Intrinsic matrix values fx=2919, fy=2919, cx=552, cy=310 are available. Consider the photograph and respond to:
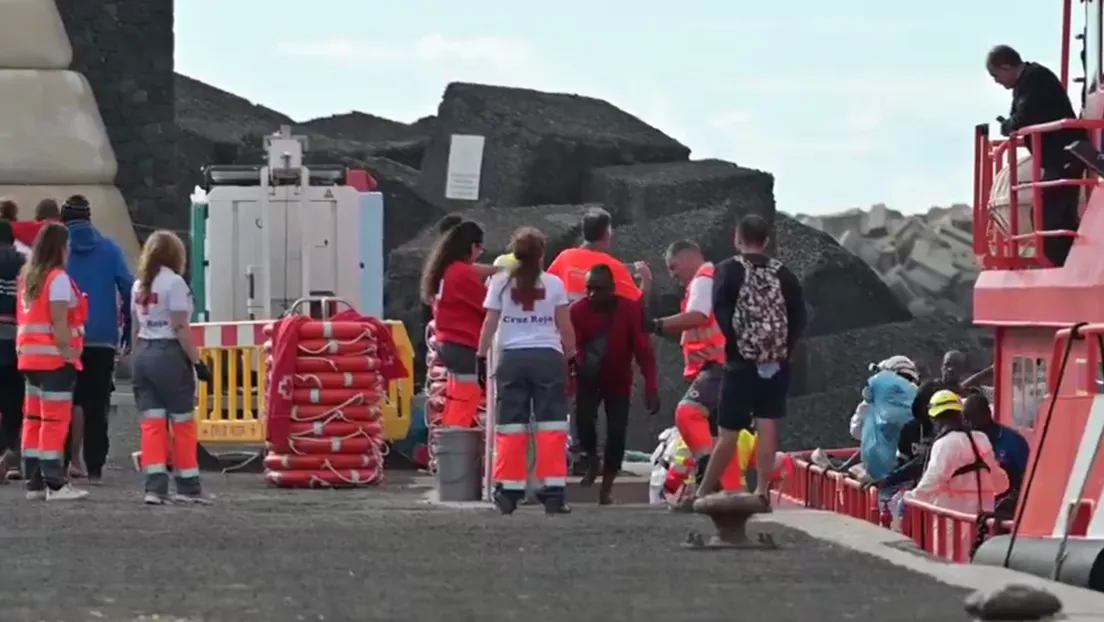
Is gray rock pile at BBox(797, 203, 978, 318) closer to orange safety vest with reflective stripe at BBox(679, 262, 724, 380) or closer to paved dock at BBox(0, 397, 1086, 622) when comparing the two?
orange safety vest with reflective stripe at BBox(679, 262, 724, 380)

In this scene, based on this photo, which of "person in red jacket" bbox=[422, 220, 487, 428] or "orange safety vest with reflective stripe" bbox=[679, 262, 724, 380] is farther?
"person in red jacket" bbox=[422, 220, 487, 428]

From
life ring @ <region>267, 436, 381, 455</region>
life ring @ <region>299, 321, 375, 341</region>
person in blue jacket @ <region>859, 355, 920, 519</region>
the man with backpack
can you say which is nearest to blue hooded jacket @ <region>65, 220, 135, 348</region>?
life ring @ <region>299, 321, 375, 341</region>

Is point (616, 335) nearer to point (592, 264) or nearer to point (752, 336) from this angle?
point (592, 264)

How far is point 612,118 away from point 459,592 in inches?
1118

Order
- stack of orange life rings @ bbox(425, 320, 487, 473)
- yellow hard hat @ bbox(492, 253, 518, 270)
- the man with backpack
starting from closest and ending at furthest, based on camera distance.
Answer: the man with backpack
yellow hard hat @ bbox(492, 253, 518, 270)
stack of orange life rings @ bbox(425, 320, 487, 473)

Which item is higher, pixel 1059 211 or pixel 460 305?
pixel 1059 211

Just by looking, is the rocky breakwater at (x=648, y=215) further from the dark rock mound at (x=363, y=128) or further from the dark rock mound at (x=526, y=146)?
the dark rock mound at (x=363, y=128)

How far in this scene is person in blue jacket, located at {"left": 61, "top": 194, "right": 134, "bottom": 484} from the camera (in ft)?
60.9

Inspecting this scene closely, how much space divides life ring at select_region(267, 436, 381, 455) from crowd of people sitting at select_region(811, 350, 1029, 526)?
3.04 m

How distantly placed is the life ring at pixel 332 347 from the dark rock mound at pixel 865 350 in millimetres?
11328

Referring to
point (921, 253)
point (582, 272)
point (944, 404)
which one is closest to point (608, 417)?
point (582, 272)

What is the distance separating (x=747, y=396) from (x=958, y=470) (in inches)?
45.5

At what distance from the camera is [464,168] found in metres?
35.1

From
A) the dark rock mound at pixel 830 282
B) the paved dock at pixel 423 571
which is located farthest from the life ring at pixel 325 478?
the dark rock mound at pixel 830 282
